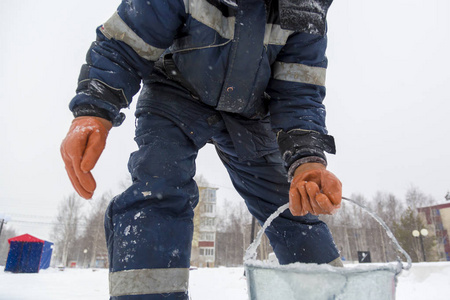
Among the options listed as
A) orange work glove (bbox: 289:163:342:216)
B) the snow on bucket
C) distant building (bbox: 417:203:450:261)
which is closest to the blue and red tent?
orange work glove (bbox: 289:163:342:216)

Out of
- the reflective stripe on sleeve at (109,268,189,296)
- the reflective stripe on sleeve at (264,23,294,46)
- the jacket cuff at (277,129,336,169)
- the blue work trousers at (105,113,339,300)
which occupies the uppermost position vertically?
the reflective stripe on sleeve at (264,23,294,46)

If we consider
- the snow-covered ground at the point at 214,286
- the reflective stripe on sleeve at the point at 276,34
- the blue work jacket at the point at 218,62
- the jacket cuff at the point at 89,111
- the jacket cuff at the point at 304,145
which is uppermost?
the reflective stripe on sleeve at the point at 276,34

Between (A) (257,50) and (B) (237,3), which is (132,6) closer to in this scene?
(B) (237,3)

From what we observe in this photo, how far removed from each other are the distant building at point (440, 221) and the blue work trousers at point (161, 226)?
35.5 meters

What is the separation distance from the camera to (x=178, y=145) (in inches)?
56.0

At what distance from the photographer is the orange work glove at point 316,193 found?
1.13 meters

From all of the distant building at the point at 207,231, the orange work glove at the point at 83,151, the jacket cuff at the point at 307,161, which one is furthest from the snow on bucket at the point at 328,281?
the distant building at the point at 207,231

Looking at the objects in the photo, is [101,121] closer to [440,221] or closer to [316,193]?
[316,193]

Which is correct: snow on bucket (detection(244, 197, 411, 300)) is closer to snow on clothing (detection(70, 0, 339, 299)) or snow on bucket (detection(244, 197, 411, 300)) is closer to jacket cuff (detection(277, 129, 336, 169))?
snow on clothing (detection(70, 0, 339, 299))

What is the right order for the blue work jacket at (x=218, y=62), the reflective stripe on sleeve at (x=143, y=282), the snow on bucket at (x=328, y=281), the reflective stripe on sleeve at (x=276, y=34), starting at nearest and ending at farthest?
1. the snow on bucket at (x=328, y=281)
2. the reflective stripe on sleeve at (x=143, y=282)
3. the blue work jacket at (x=218, y=62)
4. the reflective stripe on sleeve at (x=276, y=34)

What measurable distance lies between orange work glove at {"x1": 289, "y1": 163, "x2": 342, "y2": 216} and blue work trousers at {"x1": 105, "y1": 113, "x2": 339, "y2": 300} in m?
0.46

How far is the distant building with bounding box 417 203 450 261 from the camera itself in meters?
31.1

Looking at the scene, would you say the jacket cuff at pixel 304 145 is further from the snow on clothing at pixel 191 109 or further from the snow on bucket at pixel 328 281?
the snow on bucket at pixel 328 281

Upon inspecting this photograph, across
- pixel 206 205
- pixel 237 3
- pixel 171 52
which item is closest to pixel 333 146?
pixel 237 3
